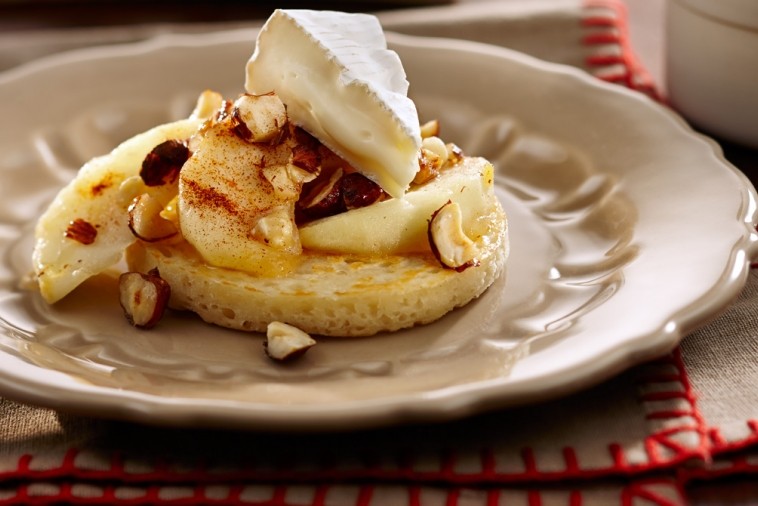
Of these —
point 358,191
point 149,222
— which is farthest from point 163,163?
point 358,191

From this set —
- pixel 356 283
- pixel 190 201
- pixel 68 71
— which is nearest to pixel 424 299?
pixel 356 283

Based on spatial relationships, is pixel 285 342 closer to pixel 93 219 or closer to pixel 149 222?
pixel 149 222

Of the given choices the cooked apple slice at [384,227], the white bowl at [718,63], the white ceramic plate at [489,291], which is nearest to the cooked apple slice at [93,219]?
the white ceramic plate at [489,291]

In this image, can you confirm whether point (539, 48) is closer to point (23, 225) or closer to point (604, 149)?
point (604, 149)

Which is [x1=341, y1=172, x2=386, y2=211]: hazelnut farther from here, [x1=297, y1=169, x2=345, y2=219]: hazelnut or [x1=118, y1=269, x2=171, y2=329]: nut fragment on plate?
[x1=118, y1=269, x2=171, y2=329]: nut fragment on plate

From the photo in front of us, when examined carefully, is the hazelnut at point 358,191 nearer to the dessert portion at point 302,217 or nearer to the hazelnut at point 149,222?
the dessert portion at point 302,217

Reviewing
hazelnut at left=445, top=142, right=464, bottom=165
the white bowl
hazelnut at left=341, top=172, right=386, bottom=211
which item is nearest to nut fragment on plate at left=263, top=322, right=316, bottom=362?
hazelnut at left=341, top=172, right=386, bottom=211
